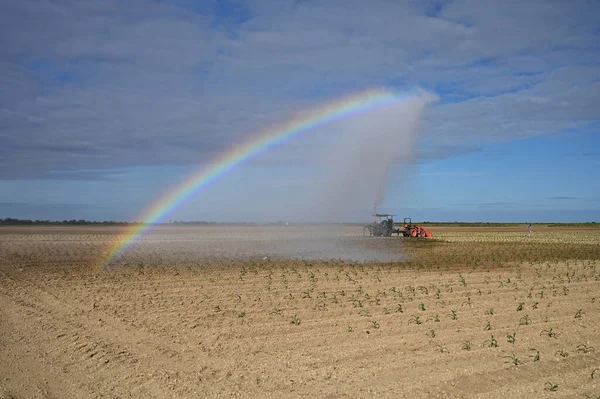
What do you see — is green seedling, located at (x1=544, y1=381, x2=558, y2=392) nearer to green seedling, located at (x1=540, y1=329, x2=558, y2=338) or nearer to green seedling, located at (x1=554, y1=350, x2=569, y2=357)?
green seedling, located at (x1=554, y1=350, x2=569, y2=357)

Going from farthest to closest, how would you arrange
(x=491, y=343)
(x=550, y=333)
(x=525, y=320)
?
(x=525, y=320) → (x=550, y=333) → (x=491, y=343)

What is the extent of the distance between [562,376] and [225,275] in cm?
1522

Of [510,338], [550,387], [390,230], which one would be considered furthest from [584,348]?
[390,230]

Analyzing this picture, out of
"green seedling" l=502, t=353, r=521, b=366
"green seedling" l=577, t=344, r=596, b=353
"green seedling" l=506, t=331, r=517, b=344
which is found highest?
"green seedling" l=506, t=331, r=517, b=344

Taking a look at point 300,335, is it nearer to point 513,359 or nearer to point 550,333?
point 513,359

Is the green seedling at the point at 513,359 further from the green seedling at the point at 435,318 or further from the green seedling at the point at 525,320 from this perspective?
the green seedling at the point at 435,318

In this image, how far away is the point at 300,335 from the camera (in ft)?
38.0

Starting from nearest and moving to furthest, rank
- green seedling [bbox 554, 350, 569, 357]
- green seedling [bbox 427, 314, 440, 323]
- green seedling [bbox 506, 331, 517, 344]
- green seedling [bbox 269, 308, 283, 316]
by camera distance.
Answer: green seedling [bbox 554, 350, 569, 357]
green seedling [bbox 506, 331, 517, 344]
green seedling [bbox 427, 314, 440, 323]
green seedling [bbox 269, 308, 283, 316]

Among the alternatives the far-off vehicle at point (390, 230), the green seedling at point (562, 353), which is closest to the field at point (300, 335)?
the green seedling at point (562, 353)

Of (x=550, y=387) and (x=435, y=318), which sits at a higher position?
(x=435, y=318)

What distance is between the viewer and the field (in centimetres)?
852

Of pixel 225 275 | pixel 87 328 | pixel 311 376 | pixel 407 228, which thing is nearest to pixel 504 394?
pixel 311 376

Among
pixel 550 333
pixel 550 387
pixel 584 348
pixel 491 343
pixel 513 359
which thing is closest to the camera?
pixel 550 387

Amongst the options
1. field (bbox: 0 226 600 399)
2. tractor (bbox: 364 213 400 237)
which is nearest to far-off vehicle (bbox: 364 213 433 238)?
tractor (bbox: 364 213 400 237)
